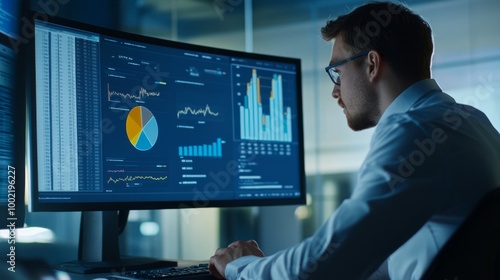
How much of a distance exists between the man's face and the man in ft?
0.07

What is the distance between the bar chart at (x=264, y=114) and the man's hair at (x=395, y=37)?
1.45 ft

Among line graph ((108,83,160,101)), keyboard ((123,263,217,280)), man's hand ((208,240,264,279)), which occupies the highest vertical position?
line graph ((108,83,160,101))

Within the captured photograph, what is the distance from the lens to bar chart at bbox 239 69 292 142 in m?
1.81

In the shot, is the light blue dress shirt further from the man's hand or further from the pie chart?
the pie chart

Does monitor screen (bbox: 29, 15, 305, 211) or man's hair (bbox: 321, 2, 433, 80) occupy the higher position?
man's hair (bbox: 321, 2, 433, 80)

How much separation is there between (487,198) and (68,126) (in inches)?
38.5

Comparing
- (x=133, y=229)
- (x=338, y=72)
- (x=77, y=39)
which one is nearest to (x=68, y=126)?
Result: (x=77, y=39)

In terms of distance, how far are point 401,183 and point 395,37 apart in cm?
44

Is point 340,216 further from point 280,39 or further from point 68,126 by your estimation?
point 280,39

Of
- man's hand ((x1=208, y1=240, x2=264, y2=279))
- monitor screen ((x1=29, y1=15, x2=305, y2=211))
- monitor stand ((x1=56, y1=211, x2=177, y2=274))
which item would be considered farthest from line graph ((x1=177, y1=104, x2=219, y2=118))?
man's hand ((x1=208, y1=240, x2=264, y2=279))

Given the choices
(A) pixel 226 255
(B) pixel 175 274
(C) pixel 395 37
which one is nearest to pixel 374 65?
(C) pixel 395 37

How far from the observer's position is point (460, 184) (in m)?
1.10

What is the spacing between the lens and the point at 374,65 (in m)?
1.37

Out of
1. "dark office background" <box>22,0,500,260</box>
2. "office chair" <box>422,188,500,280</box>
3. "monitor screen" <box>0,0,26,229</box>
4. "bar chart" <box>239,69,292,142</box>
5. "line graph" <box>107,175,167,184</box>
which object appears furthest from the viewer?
"dark office background" <box>22,0,500,260</box>
